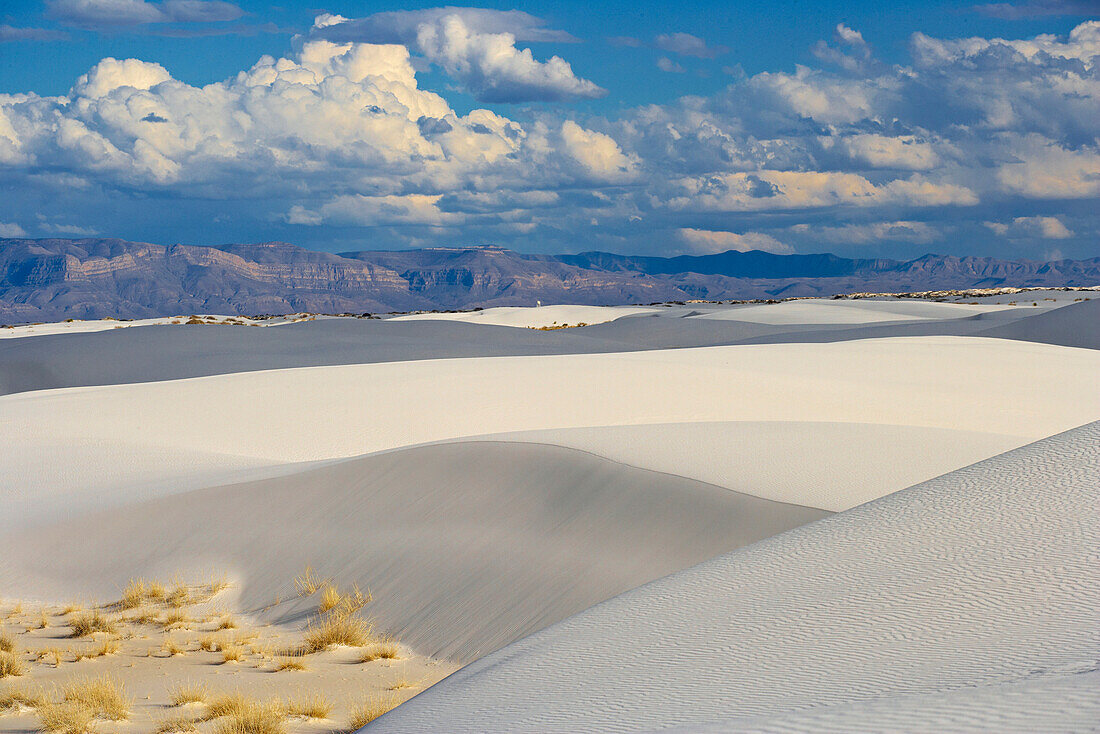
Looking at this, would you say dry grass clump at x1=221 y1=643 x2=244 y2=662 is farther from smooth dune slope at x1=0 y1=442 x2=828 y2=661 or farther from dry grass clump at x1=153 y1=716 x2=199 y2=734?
dry grass clump at x1=153 y1=716 x2=199 y2=734

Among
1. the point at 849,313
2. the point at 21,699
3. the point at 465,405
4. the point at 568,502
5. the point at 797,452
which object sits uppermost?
the point at 849,313

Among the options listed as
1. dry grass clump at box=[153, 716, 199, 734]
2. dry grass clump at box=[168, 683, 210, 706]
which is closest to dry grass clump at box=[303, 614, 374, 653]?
dry grass clump at box=[168, 683, 210, 706]

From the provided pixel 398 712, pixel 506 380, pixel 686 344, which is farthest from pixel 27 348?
pixel 398 712

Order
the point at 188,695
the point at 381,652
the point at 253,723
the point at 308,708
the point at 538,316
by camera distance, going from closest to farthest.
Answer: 1. the point at 253,723
2. the point at 308,708
3. the point at 188,695
4. the point at 381,652
5. the point at 538,316

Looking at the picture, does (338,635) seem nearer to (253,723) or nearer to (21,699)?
(253,723)

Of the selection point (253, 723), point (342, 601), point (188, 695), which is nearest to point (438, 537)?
point (342, 601)

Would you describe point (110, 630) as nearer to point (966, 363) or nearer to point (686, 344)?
point (966, 363)

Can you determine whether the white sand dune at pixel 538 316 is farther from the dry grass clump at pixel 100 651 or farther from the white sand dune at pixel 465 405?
the dry grass clump at pixel 100 651
